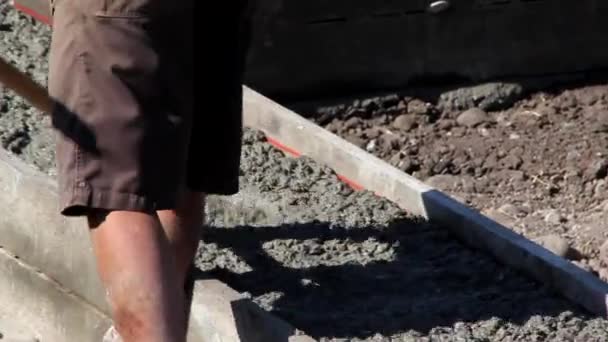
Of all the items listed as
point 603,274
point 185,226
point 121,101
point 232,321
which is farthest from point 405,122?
point 121,101

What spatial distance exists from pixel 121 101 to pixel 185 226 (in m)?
0.68

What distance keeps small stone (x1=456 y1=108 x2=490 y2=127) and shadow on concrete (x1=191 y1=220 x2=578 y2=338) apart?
1.93 meters

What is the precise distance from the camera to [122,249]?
2986mm

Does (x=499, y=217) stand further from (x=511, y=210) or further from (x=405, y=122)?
(x=405, y=122)

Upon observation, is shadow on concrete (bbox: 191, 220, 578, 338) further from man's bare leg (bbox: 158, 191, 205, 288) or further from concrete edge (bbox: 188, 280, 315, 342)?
man's bare leg (bbox: 158, 191, 205, 288)

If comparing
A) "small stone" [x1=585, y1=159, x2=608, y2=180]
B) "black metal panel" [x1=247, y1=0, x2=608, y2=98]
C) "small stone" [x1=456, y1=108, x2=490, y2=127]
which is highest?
"black metal panel" [x1=247, y1=0, x2=608, y2=98]

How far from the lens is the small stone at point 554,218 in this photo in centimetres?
575

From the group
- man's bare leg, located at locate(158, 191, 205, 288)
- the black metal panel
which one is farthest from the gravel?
man's bare leg, located at locate(158, 191, 205, 288)

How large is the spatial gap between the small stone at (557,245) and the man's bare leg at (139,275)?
2526mm

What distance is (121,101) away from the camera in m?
2.99

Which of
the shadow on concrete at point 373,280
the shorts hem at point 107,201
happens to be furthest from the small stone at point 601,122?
the shorts hem at point 107,201

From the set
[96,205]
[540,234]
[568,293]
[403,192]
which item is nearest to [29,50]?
[403,192]

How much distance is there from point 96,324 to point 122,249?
136 centimetres

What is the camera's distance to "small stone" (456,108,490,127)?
22.3 feet
